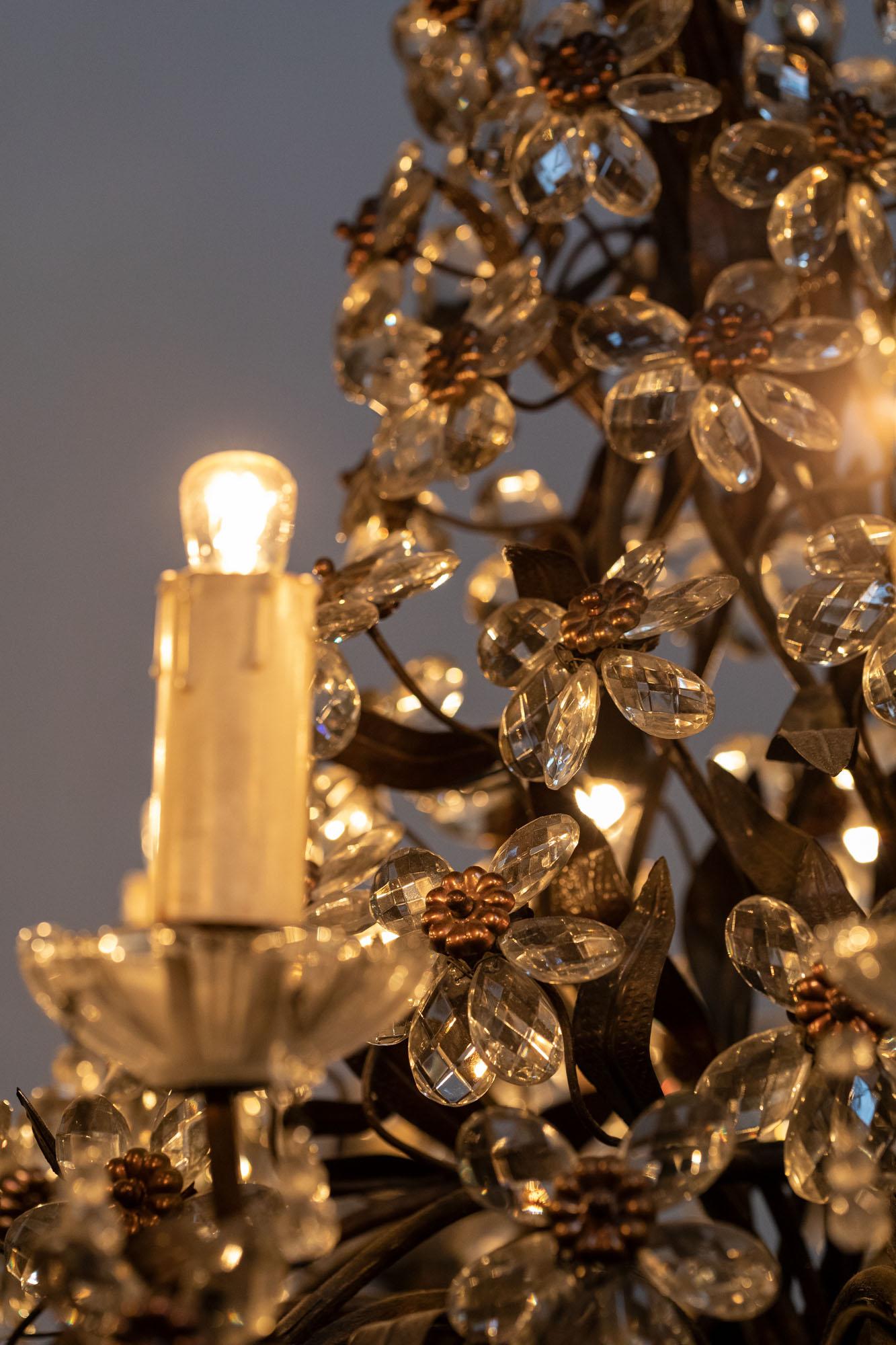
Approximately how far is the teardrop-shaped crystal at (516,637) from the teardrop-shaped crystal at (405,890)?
0.23 ft

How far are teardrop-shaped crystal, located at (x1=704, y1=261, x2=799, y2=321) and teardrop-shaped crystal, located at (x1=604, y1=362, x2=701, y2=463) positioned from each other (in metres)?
0.05

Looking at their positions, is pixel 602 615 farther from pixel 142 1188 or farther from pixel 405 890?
pixel 142 1188

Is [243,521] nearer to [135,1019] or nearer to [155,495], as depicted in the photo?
[135,1019]

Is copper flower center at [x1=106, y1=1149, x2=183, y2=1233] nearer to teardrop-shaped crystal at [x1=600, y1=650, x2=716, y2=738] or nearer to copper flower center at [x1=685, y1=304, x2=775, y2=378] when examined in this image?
teardrop-shaped crystal at [x1=600, y1=650, x2=716, y2=738]

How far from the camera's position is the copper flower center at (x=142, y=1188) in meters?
0.39

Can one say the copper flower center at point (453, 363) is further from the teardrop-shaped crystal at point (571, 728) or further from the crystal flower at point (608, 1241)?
the crystal flower at point (608, 1241)

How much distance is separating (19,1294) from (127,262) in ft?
4.65

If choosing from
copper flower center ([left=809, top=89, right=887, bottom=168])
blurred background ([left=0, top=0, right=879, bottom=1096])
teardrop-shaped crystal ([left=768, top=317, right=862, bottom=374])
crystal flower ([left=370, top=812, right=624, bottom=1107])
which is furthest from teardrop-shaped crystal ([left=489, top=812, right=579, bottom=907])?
blurred background ([left=0, top=0, right=879, bottom=1096])

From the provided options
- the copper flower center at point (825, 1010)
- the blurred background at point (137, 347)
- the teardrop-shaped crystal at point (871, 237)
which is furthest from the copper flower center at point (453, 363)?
the blurred background at point (137, 347)

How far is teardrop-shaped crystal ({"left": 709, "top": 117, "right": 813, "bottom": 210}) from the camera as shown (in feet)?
1.80

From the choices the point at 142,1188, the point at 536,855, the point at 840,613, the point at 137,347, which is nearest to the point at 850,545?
the point at 840,613

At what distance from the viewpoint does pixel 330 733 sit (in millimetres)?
490

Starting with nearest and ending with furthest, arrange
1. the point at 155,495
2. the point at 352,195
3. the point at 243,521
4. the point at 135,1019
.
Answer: the point at 135,1019, the point at 243,521, the point at 155,495, the point at 352,195

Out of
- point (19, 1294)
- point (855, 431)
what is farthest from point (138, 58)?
point (19, 1294)
